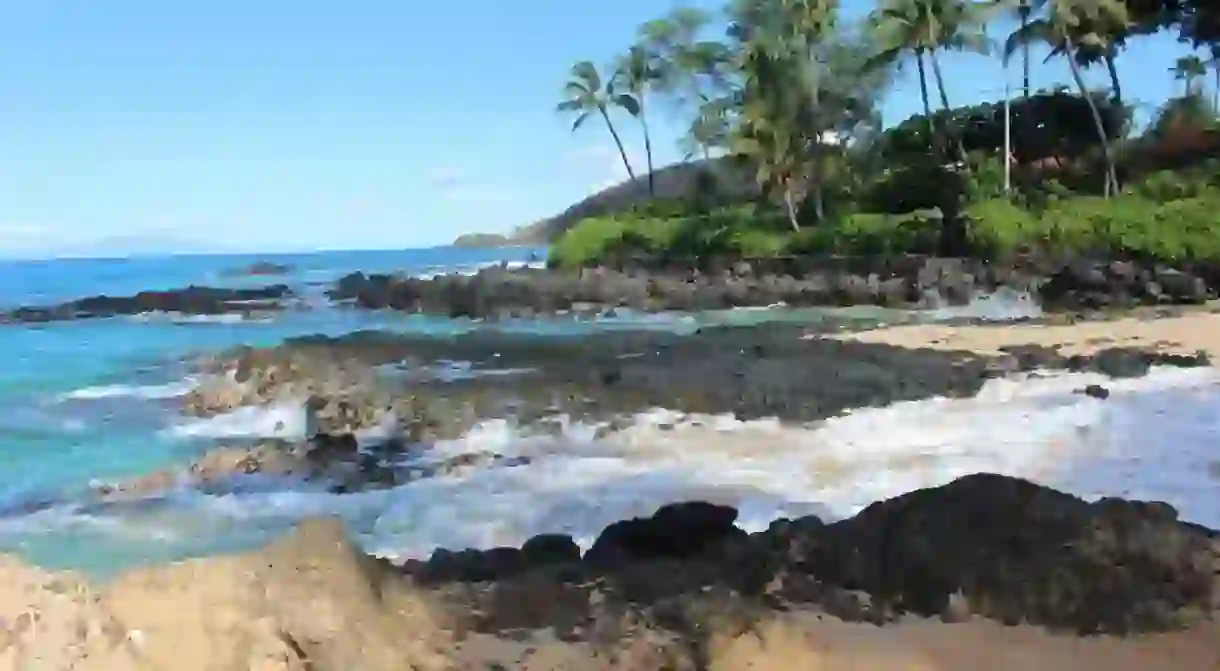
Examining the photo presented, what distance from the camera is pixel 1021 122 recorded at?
4212cm

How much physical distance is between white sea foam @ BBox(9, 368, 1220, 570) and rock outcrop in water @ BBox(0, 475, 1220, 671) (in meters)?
2.20

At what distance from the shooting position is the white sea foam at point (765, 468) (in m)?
8.34

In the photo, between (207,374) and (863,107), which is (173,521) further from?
(863,107)

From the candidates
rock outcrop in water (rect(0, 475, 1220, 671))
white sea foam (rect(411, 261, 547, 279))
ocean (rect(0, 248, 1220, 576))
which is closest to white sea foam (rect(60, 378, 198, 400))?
ocean (rect(0, 248, 1220, 576))

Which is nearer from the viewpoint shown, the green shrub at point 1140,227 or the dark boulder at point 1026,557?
the dark boulder at point 1026,557

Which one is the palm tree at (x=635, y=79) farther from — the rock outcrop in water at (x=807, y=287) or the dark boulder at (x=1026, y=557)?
the dark boulder at (x=1026, y=557)

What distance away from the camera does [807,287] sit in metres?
31.5

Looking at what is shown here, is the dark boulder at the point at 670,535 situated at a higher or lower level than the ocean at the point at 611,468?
higher

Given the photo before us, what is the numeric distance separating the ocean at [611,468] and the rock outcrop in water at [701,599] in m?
2.27

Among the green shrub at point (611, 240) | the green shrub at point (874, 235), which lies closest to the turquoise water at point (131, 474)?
the green shrub at point (874, 235)

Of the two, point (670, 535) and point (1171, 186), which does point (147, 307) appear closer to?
point (1171, 186)

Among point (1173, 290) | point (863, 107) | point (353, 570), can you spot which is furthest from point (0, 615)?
point (863, 107)

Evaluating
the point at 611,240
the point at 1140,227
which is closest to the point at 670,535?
the point at 1140,227

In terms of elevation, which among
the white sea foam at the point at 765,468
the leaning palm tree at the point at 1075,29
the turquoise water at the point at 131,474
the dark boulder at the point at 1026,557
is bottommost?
the white sea foam at the point at 765,468
